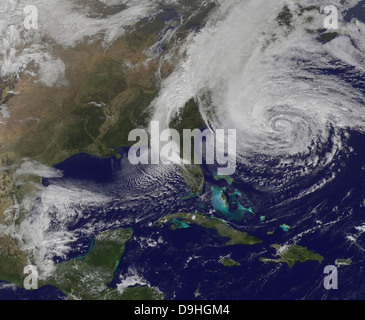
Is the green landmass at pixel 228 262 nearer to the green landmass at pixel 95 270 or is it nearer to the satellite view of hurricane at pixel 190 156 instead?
the satellite view of hurricane at pixel 190 156

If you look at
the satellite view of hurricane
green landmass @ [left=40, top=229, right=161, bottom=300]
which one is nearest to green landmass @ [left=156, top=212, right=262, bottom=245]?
the satellite view of hurricane

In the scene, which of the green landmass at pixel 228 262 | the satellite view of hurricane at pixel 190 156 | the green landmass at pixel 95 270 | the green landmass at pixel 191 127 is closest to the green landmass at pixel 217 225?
the satellite view of hurricane at pixel 190 156

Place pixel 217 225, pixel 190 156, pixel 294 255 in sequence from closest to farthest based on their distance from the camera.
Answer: pixel 294 255 → pixel 217 225 → pixel 190 156

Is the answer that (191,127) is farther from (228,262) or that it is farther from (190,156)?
(228,262)

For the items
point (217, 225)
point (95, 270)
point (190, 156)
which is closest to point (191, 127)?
point (190, 156)

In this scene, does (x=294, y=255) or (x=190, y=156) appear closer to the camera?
(x=294, y=255)

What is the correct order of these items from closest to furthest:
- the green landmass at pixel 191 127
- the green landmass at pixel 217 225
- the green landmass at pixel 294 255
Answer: the green landmass at pixel 294 255
the green landmass at pixel 217 225
the green landmass at pixel 191 127

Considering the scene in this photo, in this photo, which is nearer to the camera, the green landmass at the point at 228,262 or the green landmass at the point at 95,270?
the green landmass at the point at 228,262
